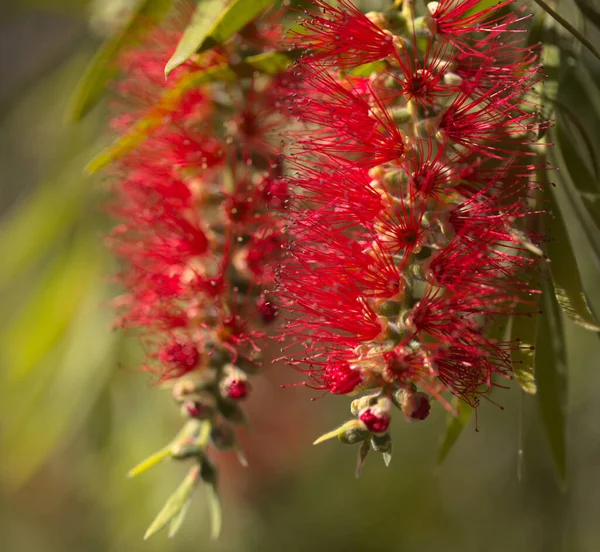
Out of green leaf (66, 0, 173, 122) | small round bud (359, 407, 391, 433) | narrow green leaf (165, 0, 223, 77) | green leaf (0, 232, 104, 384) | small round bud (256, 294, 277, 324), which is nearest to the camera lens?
small round bud (359, 407, 391, 433)

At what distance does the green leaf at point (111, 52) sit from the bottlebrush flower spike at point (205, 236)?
0.04 meters

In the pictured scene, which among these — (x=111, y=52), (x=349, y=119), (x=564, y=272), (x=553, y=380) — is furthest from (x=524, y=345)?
(x=111, y=52)

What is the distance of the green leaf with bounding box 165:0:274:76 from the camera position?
120cm

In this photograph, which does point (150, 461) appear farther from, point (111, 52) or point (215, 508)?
point (111, 52)

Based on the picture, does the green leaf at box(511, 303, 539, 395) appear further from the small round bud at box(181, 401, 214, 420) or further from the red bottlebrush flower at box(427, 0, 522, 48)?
the small round bud at box(181, 401, 214, 420)

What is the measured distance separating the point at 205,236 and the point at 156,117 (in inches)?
9.5

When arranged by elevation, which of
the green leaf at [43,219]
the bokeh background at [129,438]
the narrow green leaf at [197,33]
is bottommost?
the bokeh background at [129,438]

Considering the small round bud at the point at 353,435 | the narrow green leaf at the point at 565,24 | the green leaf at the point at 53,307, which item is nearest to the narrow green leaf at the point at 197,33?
the narrow green leaf at the point at 565,24

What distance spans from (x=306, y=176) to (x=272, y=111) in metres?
0.32

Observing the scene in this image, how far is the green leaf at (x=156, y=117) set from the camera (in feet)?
A: 4.55

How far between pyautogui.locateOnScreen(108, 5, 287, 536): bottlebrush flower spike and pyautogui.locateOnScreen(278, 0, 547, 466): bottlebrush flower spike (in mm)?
198

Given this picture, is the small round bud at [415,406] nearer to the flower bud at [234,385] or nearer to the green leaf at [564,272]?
the green leaf at [564,272]

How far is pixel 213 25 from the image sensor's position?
1.21 m

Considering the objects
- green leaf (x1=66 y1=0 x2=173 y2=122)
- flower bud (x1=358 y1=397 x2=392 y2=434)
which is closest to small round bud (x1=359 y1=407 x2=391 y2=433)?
flower bud (x1=358 y1=397 x2=392 y2=434)
